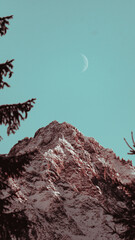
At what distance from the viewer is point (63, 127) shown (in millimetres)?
86312

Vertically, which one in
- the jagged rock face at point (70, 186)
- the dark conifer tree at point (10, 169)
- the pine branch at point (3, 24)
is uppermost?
the jagged rock face at point (70, 186)

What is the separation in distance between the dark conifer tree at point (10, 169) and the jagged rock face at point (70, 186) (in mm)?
33628

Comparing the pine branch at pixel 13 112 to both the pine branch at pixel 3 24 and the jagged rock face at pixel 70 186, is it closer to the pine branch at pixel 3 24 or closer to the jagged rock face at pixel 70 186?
the pine branch at pixel 3 24

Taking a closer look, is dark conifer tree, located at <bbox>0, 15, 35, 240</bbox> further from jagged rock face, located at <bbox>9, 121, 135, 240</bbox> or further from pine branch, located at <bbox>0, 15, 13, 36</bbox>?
jagged rock face, located at <bbox>9, 121, 135, 240</bbox>

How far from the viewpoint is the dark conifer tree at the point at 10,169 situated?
5.68 meters

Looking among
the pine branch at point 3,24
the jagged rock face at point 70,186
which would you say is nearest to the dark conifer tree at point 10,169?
the pine branch at point 3,24

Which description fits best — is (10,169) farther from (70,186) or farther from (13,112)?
(70,186)

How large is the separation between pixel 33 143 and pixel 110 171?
103 feet

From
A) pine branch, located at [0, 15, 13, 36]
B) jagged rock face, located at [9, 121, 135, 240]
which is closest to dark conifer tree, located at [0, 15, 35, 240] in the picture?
pine branch, located at [0, 15, 13, 36]

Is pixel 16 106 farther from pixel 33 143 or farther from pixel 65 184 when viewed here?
pixel 33 143

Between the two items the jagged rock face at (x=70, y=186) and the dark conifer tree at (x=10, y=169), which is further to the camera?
the jagged rock face at (x=70, y=186)

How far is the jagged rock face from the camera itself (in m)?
48.0

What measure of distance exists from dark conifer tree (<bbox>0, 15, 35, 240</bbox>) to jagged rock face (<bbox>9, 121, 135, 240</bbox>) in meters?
33.6

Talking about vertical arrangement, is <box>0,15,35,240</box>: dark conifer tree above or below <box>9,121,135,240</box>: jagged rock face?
below
